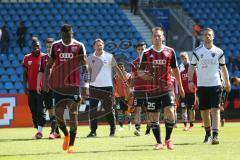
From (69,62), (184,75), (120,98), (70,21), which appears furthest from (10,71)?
(69,62)

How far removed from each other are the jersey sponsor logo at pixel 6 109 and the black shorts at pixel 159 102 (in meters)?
12.1

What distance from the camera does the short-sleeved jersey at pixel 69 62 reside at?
12.3m

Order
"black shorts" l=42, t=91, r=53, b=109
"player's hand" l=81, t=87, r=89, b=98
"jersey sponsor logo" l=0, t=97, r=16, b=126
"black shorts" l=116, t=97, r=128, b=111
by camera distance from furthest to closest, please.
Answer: "jersey sponsor logo" l=0, t=97, r=16, b=126, "black shorts" l=116, t=97, r=128, b=111, "black shorts" l=42, t=91, r=53, b=109, "player's hand" l=81, t=87, r=89, b=98

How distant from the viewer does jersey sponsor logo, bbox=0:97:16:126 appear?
24211 mm

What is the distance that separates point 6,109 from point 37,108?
729 centimetres

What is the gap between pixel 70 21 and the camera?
110 ft

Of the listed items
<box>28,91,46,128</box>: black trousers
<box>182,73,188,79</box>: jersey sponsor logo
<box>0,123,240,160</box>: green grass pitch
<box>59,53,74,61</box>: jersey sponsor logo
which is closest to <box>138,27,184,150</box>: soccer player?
<box>0,123,240,160</box>: green grass pitch

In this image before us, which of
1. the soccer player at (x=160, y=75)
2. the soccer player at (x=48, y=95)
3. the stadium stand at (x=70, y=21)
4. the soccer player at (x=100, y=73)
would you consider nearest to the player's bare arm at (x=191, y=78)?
the soccer player at (x=160, y=75)

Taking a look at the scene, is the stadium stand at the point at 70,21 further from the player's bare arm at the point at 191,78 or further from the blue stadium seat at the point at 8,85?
the player's bare arm at the point at 191,78

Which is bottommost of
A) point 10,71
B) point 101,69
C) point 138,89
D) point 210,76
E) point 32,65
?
point 138,89

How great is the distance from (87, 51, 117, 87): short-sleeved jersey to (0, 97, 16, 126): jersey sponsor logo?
7.54 metres

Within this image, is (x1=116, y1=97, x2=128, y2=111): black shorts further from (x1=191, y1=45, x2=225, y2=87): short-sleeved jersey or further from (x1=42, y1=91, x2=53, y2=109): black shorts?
(x1=191, y1=45, x2=225, y2=87): short-sleeved jersey

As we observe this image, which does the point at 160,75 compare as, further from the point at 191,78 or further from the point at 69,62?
the point at 69,62

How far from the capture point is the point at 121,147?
13492mm
